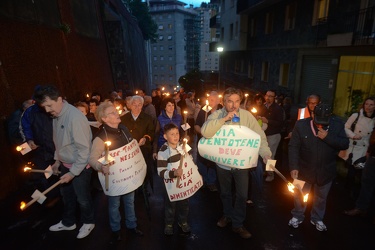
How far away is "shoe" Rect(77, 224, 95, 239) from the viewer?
4.22 metres

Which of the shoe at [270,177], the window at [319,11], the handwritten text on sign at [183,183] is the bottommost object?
the shoe at [270,177]

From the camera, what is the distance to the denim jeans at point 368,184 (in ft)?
14.7

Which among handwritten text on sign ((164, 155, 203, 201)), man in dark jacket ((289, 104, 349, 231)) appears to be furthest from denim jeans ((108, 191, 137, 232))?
man in dark jacket ((289, 104, 349, 231))

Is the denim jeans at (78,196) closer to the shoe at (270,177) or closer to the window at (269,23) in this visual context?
the shoe at (270,177)

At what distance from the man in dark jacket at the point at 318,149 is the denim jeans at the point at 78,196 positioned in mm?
3241

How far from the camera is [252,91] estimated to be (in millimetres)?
21875

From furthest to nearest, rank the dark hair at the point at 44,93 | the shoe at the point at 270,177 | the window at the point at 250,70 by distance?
the window at the point at 250,70
the shoe at the point at 270,177
the dark hair at the point at 44,93

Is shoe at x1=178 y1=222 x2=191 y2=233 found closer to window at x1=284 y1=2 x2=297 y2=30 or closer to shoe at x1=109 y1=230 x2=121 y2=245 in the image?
shoe at x1=109 y1=230 x2=121 y2=245

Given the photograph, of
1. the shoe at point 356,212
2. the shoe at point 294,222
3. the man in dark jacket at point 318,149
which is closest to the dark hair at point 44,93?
the man in dark jacket at point 318,149

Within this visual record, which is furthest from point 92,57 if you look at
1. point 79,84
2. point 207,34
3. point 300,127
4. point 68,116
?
point 207,34

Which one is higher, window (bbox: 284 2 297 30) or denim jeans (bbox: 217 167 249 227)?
window (bbox: 284 2 297 30)

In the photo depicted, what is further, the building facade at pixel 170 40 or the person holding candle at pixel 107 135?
the building facade at pixel 170 40

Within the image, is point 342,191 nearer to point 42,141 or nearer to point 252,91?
point 42,141

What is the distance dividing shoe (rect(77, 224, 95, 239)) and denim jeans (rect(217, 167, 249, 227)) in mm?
2287
